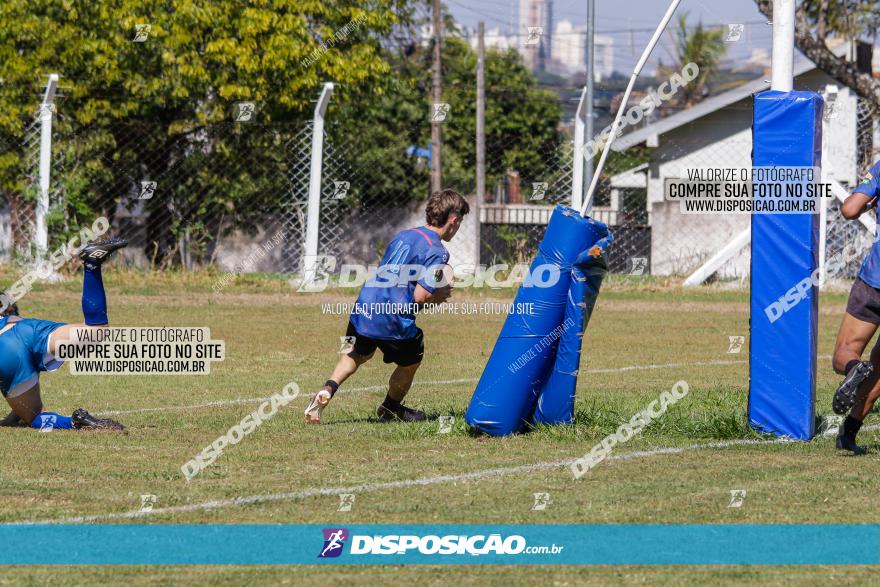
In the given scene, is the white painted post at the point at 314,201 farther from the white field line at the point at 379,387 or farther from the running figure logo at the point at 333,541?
the running figure logo at the point at 333,541

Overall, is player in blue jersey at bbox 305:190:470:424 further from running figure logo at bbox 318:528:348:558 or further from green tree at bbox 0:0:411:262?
green tree at bbox 0:0:411:262

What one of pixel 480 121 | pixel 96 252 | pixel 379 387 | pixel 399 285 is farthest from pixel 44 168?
pixel 480 121

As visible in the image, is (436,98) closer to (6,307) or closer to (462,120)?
(462,120)

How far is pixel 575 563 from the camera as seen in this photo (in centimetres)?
541

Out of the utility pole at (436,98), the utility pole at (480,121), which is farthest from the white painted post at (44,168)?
the utility pole at (436,98)

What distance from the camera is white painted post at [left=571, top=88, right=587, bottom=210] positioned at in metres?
19.3

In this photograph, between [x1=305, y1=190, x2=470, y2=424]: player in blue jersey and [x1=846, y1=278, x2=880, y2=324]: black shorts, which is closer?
[x1=846, y1=278, x2=880, y2=324]: black shorts

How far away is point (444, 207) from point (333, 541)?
3727 millimetres

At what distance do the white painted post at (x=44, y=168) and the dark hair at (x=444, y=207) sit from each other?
37.8ft

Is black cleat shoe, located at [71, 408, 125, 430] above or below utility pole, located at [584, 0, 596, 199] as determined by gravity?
below

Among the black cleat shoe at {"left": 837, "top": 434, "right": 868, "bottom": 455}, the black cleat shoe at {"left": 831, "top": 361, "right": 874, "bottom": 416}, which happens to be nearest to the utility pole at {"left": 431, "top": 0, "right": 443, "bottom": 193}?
the black cleat shoe at {"left": 837, "top": 434, "right": 868, "bottom": 455}

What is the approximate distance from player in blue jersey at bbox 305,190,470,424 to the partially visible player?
1.62m

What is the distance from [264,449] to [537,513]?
2.45 metres

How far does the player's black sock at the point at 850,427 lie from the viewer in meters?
8.01
